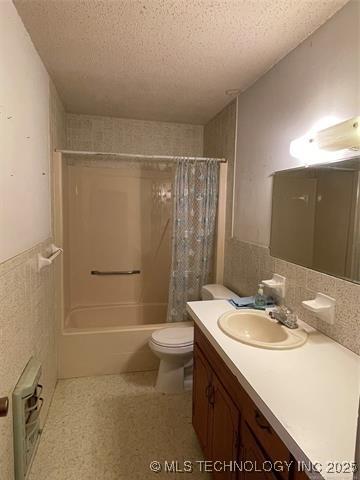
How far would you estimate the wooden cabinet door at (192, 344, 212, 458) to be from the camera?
142 centimetres

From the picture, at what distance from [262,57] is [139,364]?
245cm

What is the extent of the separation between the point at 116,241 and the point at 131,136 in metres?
1.15

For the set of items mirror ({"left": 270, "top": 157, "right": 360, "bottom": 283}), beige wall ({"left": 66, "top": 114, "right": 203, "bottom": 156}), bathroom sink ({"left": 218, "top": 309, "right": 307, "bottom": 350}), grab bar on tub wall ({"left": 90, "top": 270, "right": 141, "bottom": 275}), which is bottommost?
grab bar on tub wall ({"left": 90, "top": 270, "right": 141, "bottom": 275})

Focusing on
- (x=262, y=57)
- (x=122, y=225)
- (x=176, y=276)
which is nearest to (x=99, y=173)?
(x=122, y=225)

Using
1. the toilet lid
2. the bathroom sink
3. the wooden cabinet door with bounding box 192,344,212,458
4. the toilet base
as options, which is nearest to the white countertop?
the bathroom sink

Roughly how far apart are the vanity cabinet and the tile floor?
27 centimetres

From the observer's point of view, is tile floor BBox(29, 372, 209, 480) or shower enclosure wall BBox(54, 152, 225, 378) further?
→ shower enclosure wall BBox(54, 152, 225, 378)

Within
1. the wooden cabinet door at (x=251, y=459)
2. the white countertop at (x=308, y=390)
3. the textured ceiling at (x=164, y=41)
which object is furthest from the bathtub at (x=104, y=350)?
the textured ceiling at (x=164, y=41)

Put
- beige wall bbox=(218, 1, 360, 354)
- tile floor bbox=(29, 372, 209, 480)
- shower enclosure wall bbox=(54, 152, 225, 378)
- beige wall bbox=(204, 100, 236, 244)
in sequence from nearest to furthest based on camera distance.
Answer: beige wall bbox=(218, 1, 360, 354)
tile floor bbox=(29, 372, 209, 480)
beige wall bbox=(204, 100, 236, 244)
shower enclosure wall bbox=(54, 152, 225, 378)

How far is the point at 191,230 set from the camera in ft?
8.20

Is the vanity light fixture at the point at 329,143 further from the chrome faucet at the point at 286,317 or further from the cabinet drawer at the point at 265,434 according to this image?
the cabinet drawer at the point at 265,434

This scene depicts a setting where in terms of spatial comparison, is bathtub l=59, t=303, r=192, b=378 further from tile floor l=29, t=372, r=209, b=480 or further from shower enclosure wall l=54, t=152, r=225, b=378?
shower enclosure wall l=54, t=152, r=225, b=378

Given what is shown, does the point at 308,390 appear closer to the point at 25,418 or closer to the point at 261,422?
the point at 261,422

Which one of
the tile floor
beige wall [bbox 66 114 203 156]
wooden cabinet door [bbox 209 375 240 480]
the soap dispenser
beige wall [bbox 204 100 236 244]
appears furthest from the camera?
beige wall [bbox 66 114 203 156]
